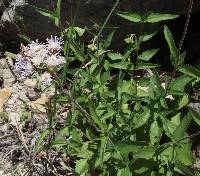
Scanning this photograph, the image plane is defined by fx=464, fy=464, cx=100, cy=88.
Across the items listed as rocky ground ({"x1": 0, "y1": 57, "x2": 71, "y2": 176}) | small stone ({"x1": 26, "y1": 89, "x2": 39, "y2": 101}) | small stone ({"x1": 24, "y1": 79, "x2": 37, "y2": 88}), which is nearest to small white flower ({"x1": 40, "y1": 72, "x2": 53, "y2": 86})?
rocky ground ({"x1": 0, "y1": 57, "x2": 71, "y2": 176})

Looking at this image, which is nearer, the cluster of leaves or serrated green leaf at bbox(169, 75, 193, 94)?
the cluster of leaves

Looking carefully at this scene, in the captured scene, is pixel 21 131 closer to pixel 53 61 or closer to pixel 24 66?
pixel 24 66

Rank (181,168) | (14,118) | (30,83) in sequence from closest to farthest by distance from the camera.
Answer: (181,168) < (14,118) < (30,83)

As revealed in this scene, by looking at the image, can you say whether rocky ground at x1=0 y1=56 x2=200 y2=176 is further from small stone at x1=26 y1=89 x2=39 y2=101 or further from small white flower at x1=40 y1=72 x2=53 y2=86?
small white flower at x1=40 y1=72 x2=53 y2=86

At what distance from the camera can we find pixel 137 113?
3.05 metres

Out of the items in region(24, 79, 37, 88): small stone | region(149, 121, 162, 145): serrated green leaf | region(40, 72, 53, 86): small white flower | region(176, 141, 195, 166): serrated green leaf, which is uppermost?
region(40, 72, 53, 86): small white flower

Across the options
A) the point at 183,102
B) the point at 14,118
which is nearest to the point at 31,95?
the point at 14,118

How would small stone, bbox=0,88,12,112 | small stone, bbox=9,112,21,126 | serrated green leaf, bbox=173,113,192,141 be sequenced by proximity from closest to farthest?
serrated green leaf, bbox=173,113,192,141, small stone, bbox=9,112,21,126, small stone, bbox=0,88,12,112

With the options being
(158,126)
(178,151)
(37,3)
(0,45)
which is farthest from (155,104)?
(0,45)

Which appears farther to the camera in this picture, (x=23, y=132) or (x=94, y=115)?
(x=23, y=132)

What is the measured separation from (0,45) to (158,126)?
2193mm

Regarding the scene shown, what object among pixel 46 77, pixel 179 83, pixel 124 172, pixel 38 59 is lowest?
pixel 124 172

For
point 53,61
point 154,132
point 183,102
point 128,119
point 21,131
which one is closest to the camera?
point 53,61

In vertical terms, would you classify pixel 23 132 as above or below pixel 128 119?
below
